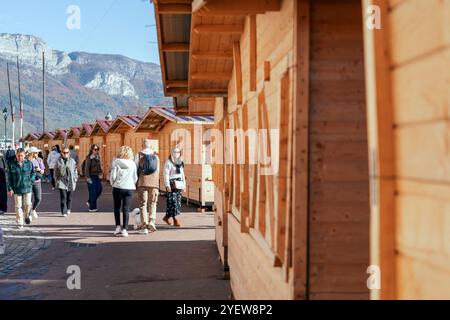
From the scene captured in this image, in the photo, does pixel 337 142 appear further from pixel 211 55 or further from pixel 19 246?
pixel 19 246

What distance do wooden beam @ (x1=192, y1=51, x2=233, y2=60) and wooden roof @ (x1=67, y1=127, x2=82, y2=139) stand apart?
35.4 m

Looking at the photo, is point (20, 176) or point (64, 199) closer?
point (20, 176)

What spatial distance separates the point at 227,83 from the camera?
9.80m

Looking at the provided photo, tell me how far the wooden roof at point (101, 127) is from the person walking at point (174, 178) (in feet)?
69.8

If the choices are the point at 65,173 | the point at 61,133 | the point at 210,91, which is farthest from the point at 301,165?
Answer: the point at 61,133

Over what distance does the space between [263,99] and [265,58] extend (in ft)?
1.31

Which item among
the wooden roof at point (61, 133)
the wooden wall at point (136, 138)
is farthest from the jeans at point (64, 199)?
the wooden roof at point (61, 133)

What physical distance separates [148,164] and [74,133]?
3263 cm

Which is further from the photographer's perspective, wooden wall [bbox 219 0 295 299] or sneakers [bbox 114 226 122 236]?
sneakers [bbox 114 226 122 236]

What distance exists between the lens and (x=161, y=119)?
79.9 feet

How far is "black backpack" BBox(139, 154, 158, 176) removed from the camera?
12.5 m

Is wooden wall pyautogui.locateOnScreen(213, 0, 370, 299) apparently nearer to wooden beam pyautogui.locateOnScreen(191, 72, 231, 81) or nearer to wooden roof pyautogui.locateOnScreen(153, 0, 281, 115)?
wooden roof pyautogui.locateOnScreen(153, 0, 281, 115)

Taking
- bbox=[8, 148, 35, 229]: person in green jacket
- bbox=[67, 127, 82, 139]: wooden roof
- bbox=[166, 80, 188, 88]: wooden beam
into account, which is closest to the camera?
bbox=[166, 80, 188, 88]: wooden beam

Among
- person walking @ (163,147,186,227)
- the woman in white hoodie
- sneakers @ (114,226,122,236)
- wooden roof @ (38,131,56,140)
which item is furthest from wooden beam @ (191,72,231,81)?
wooden roof @ (38,131,56,140)
